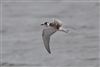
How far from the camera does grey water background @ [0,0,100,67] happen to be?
34.9 feet

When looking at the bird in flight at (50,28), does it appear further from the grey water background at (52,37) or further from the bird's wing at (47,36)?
the grey water background at (52,37)

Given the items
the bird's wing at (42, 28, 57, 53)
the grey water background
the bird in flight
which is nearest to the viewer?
the bird in flight

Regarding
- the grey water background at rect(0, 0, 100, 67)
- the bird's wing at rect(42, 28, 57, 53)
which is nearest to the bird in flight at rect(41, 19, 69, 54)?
the bird's wing at rect(42, 28, 57, 53)

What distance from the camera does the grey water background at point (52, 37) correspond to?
→ 1065 cm

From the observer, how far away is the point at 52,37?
38.1 ft

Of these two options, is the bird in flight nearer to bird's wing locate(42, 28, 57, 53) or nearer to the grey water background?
bird's wing locate(42, 28, 57, 53)

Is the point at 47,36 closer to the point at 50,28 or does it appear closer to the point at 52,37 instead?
the point at 50,28

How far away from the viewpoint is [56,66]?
10555 millimetres

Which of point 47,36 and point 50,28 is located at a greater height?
point 50,28

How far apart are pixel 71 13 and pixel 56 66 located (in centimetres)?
266

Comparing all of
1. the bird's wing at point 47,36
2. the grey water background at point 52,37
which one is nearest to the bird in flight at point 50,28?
the bird's wing at point 47,36

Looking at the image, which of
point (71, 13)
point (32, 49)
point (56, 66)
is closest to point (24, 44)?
point (32, 49)

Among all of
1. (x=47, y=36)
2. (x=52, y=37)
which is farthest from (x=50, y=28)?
(x=52, y=37)

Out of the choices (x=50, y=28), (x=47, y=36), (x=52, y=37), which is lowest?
(x=52, y=37)
